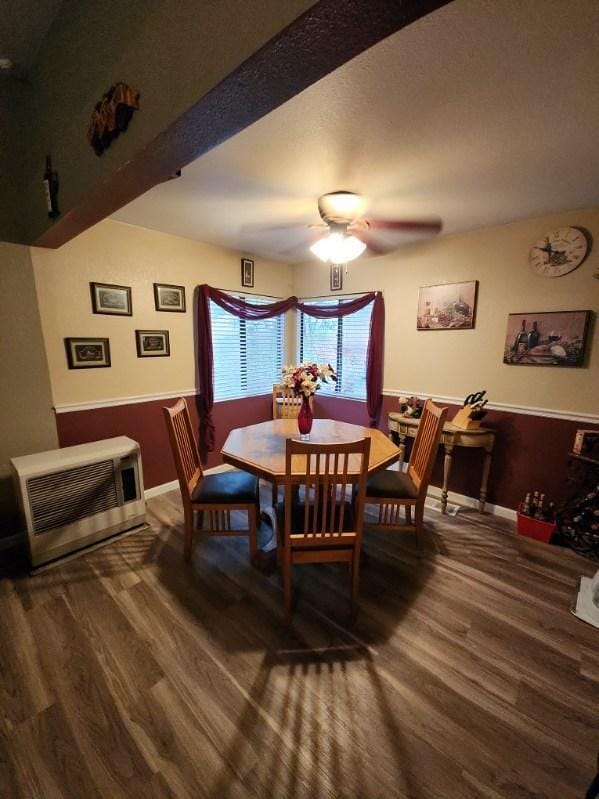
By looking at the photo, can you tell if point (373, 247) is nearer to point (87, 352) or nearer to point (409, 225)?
point (409, 225)

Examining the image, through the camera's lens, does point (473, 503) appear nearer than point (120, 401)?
No

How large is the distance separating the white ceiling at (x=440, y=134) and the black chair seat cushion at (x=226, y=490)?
1.86 m

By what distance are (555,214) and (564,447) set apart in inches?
67.5

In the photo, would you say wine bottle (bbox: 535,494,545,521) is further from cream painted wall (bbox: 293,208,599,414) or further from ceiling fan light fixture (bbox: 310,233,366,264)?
ceiling fan light fixture (bbox: 310,233,366,264)

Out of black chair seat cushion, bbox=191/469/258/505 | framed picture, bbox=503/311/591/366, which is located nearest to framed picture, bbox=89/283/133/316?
black chair seat cushion, bbox=191/469/258/505

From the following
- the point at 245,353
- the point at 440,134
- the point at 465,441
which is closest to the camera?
the point at 440,134

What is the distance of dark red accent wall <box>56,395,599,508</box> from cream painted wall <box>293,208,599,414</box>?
20 centimetres

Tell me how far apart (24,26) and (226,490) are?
2.42 metres

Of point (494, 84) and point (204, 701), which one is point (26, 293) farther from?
point (494, 84)

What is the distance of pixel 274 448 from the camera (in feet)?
6.99

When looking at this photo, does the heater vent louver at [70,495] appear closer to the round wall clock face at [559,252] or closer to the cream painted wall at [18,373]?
the cream painted wall at [18,373]

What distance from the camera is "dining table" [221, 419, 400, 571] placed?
186 centimetres

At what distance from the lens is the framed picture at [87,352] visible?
7.81ft

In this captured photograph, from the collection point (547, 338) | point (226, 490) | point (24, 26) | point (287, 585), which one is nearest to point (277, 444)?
point (226, 490)
